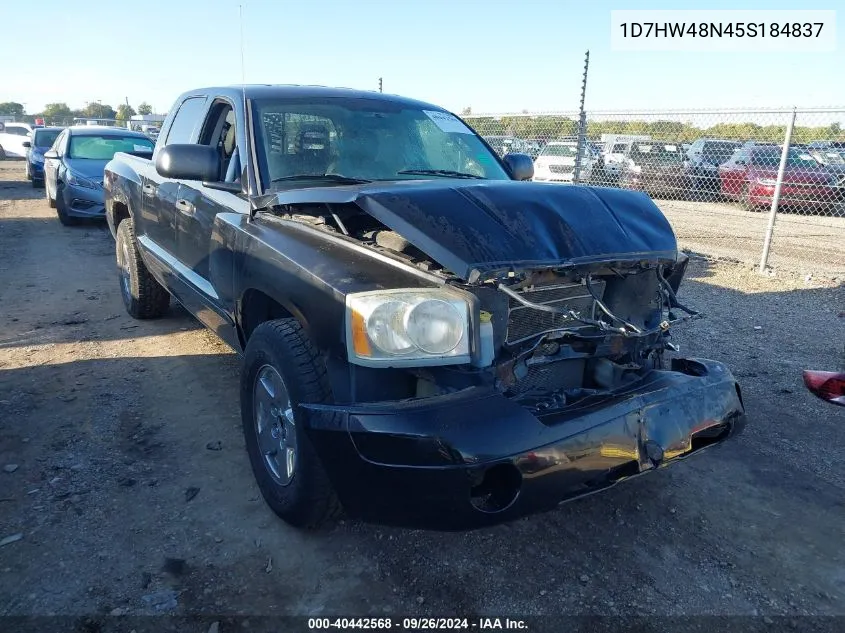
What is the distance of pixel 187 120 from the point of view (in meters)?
4.38

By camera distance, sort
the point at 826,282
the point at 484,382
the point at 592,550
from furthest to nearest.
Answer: the point at 826,282 < the point at 592,550 < the point at 484,382

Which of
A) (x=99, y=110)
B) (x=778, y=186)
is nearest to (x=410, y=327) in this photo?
(x=778, y=186)

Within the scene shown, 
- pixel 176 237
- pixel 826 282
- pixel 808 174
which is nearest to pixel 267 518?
pixel 176 237

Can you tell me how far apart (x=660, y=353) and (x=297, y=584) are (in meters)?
1.82

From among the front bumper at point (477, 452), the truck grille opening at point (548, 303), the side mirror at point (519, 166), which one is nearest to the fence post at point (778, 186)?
the side mirror at point (519, 166)

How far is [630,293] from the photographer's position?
8.98ft

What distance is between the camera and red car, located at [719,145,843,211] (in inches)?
370

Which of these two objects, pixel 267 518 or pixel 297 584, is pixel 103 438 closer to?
pixel 267 518

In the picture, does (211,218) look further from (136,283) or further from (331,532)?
(136,283)

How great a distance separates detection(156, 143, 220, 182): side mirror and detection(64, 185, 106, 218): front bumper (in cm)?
768

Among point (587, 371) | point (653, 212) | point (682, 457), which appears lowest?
point (682, 457)

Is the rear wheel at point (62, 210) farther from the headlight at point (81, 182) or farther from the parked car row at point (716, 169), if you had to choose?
the parked car row at point (716, 169)

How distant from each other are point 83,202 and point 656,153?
968cm

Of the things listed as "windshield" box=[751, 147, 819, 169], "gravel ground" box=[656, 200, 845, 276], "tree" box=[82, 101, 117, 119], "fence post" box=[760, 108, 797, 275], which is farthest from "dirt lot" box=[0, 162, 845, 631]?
"tree" box=[82, 101, 117, 119]
